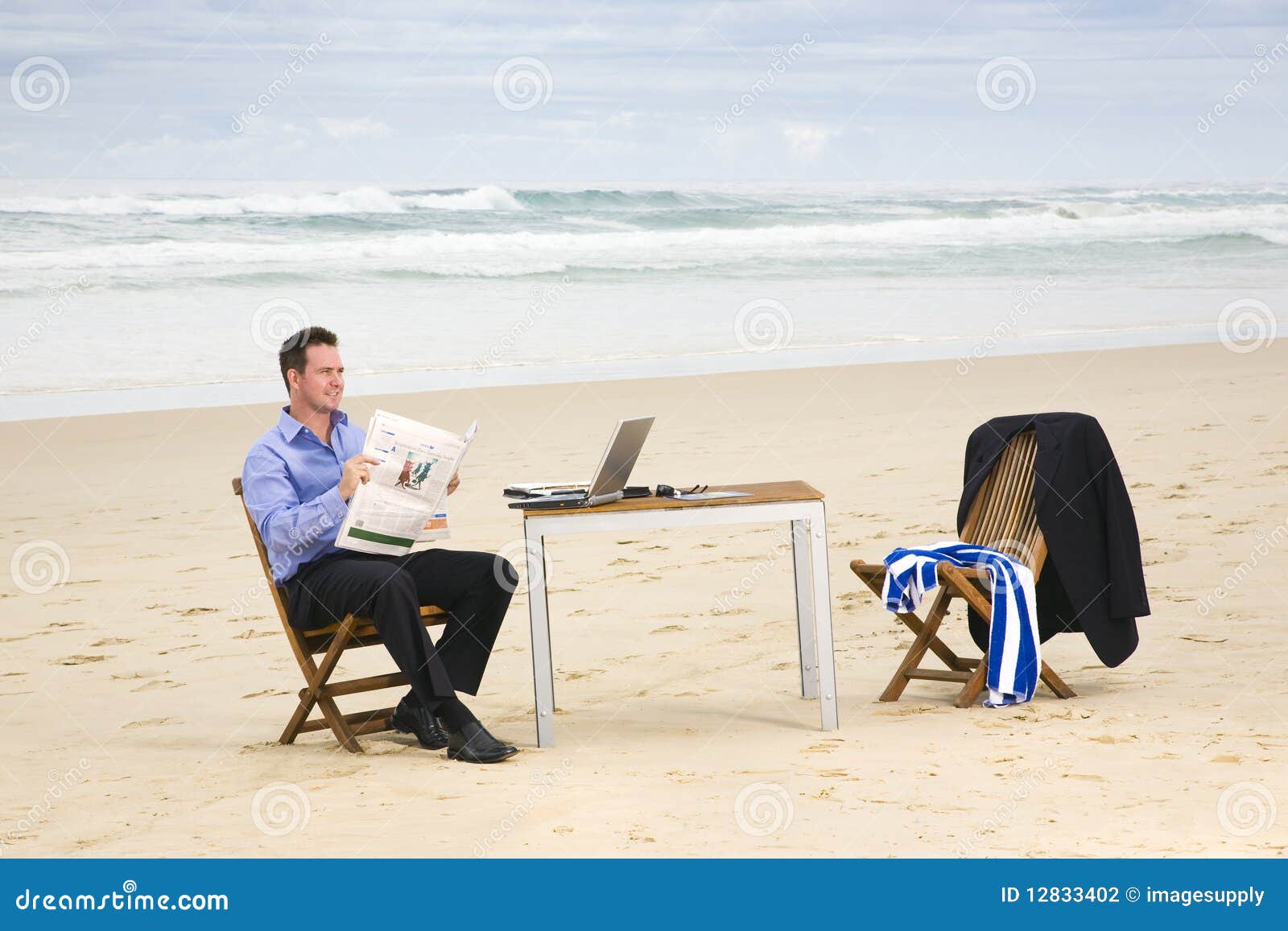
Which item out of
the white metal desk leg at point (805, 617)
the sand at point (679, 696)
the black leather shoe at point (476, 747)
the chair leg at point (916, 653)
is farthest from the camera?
the white metal desk leg at point (805, 617)

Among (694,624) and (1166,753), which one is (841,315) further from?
(1166,753)

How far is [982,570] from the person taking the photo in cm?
461

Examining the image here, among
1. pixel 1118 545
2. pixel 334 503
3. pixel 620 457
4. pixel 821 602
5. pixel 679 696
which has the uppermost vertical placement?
pixel 620 457

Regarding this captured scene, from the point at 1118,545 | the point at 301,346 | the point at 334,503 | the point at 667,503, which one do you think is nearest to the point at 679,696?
the point at 667,503

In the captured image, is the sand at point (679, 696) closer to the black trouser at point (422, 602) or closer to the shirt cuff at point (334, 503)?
the black trouser at point (422, 602)

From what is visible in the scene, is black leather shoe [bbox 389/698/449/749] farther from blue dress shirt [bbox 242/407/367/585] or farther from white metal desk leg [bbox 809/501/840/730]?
white metal desk leg [bbox 809/501/840/730]

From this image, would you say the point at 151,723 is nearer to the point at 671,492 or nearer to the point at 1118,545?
the point at 671,492

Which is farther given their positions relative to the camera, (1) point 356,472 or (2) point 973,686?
(2) point 973,686

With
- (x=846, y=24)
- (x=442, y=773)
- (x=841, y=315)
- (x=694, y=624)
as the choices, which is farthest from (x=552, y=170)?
(x=442, y=773)

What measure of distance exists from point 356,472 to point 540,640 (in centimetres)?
76

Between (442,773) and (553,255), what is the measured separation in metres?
18.5

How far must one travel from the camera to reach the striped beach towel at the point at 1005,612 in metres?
4.49

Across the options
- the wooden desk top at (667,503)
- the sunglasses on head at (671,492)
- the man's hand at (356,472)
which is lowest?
the wooden desk top at (667,503)

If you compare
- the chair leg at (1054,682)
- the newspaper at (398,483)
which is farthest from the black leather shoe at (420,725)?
the chair leg at (1054,682)
